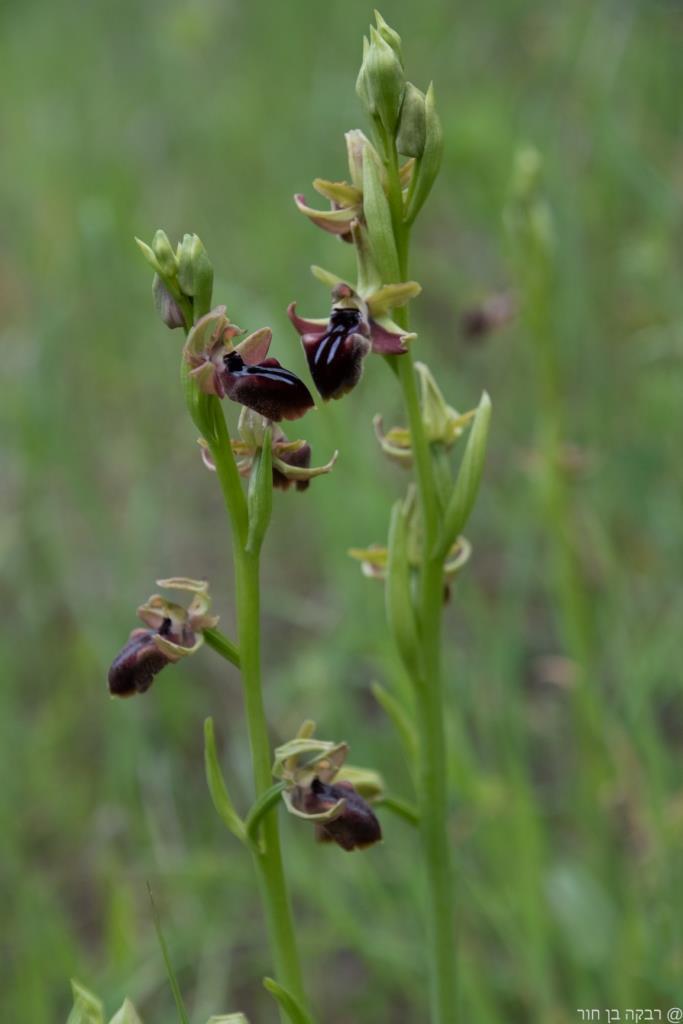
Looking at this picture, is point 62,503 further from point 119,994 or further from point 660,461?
point 119,994

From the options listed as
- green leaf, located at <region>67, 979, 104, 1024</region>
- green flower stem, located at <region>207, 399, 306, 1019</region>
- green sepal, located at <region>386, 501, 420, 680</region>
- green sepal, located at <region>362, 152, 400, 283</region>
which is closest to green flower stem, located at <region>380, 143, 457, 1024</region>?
green sepal, located at <region>386, 501, 420, 680</region>

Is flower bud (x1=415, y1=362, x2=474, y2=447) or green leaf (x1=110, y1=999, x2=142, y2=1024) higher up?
flower bud (x1=415, y1=362, x2=474, y2=447)

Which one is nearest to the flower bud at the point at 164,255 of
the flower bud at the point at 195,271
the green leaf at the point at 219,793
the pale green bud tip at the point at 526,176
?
the flower bud at the point at 195,271

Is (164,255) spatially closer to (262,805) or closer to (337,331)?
(337,331)

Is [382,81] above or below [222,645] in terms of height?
above

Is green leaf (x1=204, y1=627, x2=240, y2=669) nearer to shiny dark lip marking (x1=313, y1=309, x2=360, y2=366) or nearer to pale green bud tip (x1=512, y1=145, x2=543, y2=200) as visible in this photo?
shiny dark lip marking (x1=313, y1=309, x2=360, y2=366)

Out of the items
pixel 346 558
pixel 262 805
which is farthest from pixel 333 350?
pixel 346 558

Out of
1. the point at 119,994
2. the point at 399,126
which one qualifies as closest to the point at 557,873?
the point at 119,994
